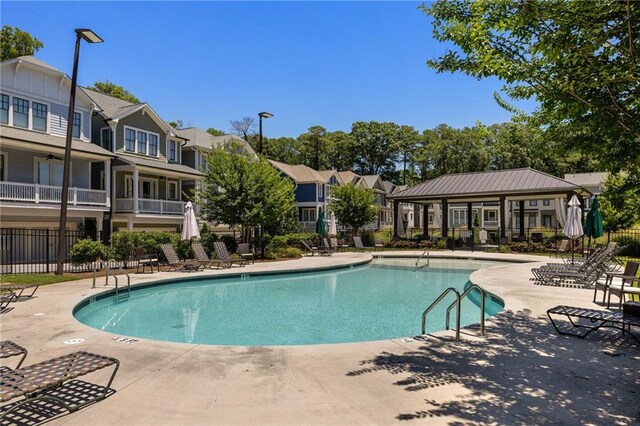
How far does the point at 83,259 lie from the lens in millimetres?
14641

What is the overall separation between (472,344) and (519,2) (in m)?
4.56

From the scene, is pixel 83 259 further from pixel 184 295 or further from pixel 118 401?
pixel 118 401

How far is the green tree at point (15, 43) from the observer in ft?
97.0

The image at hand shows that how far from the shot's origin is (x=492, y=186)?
28781 mm

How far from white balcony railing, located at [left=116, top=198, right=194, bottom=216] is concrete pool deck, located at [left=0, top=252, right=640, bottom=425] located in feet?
57.2

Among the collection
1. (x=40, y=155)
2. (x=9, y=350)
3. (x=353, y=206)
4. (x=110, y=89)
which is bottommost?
(x=9, y=350)

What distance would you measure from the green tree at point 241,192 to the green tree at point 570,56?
53.1 feet

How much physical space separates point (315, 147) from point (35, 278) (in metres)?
56.7

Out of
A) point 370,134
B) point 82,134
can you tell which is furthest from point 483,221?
point 82,134

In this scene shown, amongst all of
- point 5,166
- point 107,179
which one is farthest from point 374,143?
point 5,166

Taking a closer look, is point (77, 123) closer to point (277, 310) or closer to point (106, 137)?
point (106, 137)

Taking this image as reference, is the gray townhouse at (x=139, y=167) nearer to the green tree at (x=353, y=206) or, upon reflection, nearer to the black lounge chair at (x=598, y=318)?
the green tree at (x=353, y=206)

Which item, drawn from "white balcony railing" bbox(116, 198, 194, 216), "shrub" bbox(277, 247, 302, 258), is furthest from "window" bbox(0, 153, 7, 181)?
"shrub" bbox(277, 247, 302, 258)

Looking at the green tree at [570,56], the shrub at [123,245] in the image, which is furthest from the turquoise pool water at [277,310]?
the green tree at [570,56]
